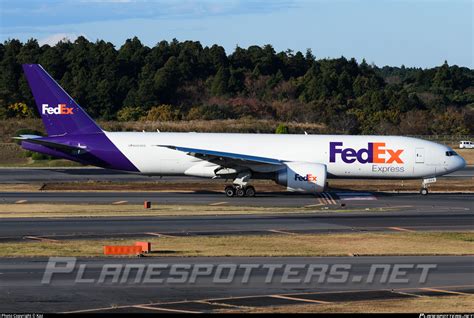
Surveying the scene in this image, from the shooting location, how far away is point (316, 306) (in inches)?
782

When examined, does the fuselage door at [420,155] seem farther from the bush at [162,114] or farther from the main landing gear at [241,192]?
the bush at [162,114]

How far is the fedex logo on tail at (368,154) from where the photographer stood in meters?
50.5

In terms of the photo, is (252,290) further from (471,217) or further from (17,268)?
(471,217)

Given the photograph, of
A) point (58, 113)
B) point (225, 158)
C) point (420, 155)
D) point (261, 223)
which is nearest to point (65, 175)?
point (58, 113)

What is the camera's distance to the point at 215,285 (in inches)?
878

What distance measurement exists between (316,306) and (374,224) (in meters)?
17.7

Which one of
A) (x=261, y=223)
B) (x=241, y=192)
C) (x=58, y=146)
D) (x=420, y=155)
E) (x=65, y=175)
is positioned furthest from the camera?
(x=65, y=175)

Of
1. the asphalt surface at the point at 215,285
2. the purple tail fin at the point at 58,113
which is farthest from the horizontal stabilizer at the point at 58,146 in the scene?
the asphalt surface at the point at 215,285

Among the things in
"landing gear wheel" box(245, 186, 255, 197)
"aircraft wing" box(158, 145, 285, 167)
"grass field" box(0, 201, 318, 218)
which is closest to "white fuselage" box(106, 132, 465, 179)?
"aircraft wing" box(158, 145, 285, 167)

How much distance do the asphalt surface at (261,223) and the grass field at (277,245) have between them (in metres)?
1.69

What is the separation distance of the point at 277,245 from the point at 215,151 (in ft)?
67.2

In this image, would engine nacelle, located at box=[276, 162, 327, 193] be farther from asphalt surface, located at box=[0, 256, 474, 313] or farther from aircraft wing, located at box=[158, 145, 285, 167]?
asphalt surface, located at box=[0, 256, 474, 313]

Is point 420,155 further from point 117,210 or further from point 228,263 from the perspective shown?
point 228,263

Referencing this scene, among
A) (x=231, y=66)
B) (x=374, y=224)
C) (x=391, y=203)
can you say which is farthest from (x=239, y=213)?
(x=231, y=66)
